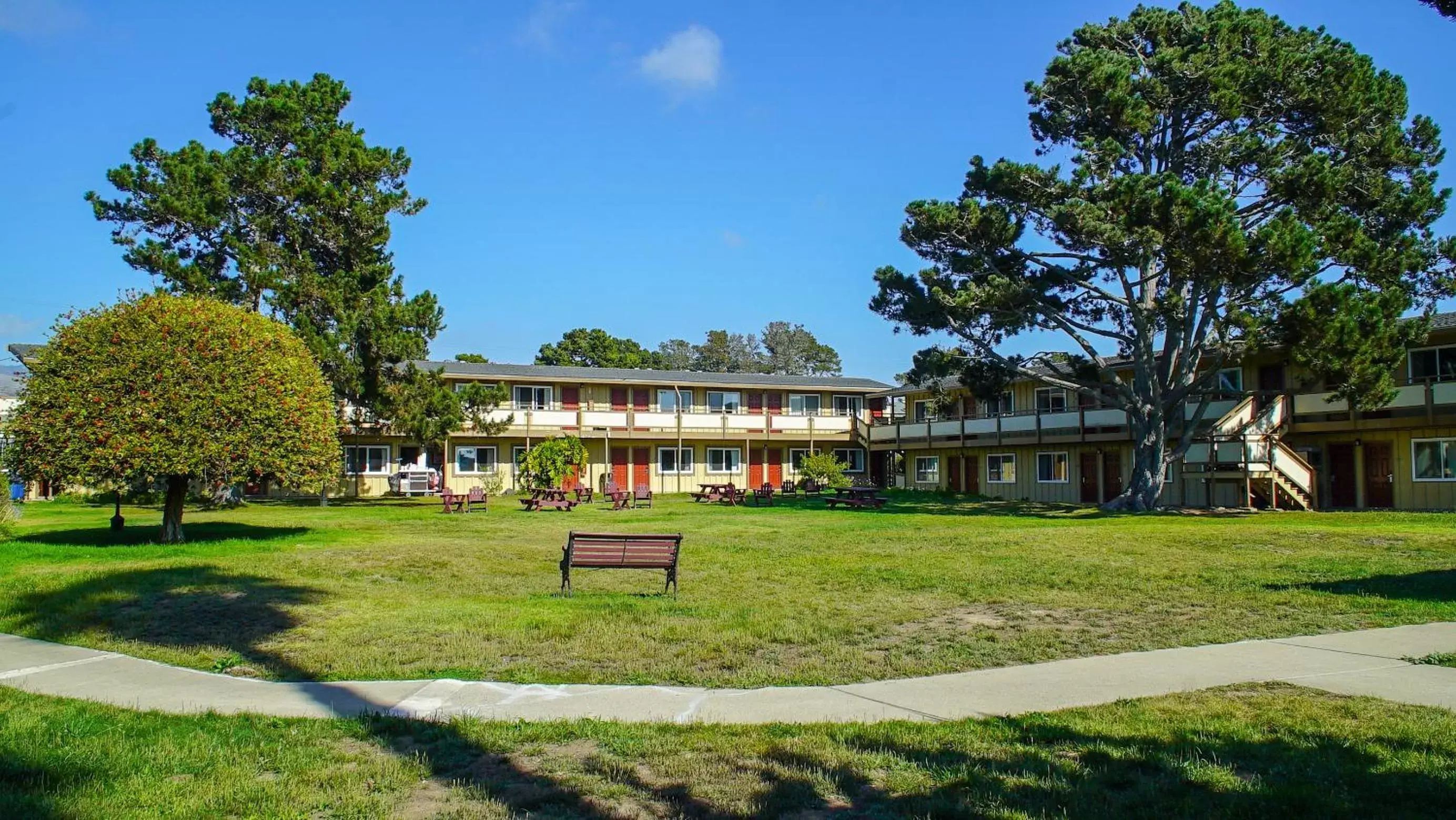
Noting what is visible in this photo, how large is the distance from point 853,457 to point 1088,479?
698 inches

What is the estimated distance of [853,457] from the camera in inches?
2373

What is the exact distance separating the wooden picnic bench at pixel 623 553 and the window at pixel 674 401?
4156 cm

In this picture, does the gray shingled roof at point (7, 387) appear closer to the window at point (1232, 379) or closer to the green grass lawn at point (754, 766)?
the window at point (1232, 379)

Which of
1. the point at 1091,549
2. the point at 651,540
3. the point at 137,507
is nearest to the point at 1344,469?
the point at 1091,549

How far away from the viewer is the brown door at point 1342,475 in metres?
34.5

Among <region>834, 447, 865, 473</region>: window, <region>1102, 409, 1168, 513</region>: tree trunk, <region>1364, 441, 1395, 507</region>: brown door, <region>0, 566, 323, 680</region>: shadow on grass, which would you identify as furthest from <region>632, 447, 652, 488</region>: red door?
<region>0, 566, 323, 680</region>: shadow on grass

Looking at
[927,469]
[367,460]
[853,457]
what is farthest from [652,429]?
[927,469]

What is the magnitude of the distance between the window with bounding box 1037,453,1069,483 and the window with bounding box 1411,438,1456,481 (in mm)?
14669

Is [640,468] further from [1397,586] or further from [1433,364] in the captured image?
[1397,586]

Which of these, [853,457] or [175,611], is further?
[853,457]

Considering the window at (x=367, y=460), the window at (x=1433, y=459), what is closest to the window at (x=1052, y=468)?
the window at (x=1433, y=459)

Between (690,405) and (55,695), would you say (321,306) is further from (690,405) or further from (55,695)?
(55,695)

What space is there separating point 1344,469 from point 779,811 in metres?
36.1

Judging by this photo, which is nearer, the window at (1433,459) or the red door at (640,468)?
the window at (1433,459)
